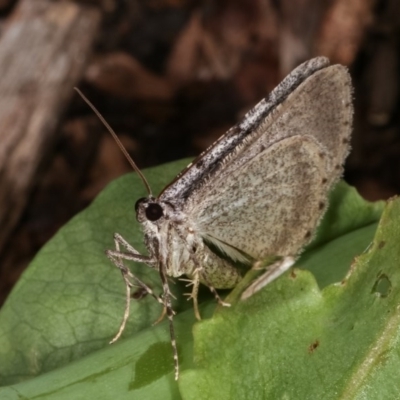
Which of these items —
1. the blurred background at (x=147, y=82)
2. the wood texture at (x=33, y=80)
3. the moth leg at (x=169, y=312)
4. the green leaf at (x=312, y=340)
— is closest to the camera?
the green leaf at (x=312, y=340)

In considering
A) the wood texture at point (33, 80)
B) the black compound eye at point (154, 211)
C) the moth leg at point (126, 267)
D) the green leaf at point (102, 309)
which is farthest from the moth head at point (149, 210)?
the wood texture at point (33, 80)

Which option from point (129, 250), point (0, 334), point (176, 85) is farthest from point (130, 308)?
point (176, 85)

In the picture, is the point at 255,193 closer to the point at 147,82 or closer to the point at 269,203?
the point at 269,203

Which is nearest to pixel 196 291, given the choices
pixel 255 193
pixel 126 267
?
pixel 126 267

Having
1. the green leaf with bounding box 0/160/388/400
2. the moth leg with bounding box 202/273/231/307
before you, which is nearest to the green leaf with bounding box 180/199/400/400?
the green leaf with bounding box 0/160/388/400

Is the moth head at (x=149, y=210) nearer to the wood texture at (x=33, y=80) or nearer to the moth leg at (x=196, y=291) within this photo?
the moth leg at (x=196, y=291)
